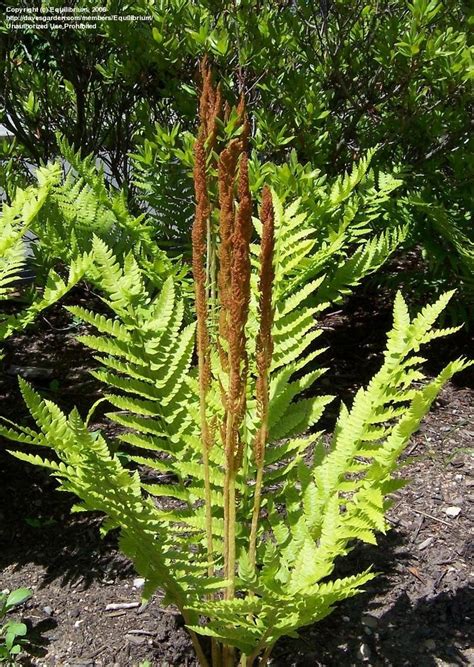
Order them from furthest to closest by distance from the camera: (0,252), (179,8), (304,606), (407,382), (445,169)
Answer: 1. (445,169)
2. (179,8)
3. (0,252)
4. (407,382)
5. (304,606)

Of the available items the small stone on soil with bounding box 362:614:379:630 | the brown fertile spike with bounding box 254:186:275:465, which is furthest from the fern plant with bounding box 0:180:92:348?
the small stone on soil with bounding box 362:614:379:630

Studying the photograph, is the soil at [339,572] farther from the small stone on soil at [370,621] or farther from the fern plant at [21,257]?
the fern plant at [21,257]

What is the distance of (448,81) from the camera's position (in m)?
2.86

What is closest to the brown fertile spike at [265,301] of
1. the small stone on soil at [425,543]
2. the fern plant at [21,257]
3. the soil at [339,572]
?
the soil at [339,572]

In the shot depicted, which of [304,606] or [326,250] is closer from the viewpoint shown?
[304,606]

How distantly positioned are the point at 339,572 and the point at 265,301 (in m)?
1.28

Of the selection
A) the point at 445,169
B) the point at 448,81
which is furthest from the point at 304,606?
the point at 445,169

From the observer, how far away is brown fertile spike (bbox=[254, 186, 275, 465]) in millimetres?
1022

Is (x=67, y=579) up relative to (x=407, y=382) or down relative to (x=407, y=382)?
down

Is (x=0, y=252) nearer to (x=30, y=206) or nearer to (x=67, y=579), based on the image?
(x=30, y=206)

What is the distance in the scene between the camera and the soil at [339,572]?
1.86m

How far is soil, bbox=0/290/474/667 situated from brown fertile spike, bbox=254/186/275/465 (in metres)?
0.51

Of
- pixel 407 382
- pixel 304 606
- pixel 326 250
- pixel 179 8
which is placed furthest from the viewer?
pixel 179 8

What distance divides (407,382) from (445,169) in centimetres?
250
